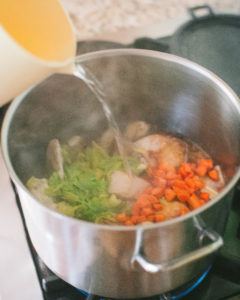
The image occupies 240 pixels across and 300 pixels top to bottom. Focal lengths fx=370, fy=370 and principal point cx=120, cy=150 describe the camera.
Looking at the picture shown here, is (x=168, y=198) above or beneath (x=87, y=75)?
beneath

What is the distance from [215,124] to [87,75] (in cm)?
40

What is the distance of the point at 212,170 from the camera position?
3.68 feet

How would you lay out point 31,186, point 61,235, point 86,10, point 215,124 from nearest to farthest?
point 61,235 < point 31,186 < point 215,124 < point 86,10

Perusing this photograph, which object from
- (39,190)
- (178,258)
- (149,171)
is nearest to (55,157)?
(39,190)

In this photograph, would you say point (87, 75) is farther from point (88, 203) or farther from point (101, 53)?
point (88, 203)

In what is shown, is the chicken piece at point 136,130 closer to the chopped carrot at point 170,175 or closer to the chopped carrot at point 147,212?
the chopped carrot at point 170,175

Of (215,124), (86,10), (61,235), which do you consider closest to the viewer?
(61,235)

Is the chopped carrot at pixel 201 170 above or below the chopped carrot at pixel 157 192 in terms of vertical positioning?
below

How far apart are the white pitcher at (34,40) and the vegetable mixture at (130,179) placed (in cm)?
31

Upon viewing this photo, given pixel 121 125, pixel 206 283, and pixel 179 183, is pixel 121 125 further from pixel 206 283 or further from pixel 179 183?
pixel 206 283

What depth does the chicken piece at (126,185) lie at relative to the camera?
3.40ft

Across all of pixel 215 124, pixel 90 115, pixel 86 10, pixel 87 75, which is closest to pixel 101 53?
pixel 87 75

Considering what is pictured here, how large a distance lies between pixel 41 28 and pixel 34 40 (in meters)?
0.04

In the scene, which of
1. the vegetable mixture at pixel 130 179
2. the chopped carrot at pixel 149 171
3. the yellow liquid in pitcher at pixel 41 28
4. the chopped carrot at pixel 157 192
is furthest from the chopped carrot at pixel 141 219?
the yellow liquid in pitcher at pixel 41 28
